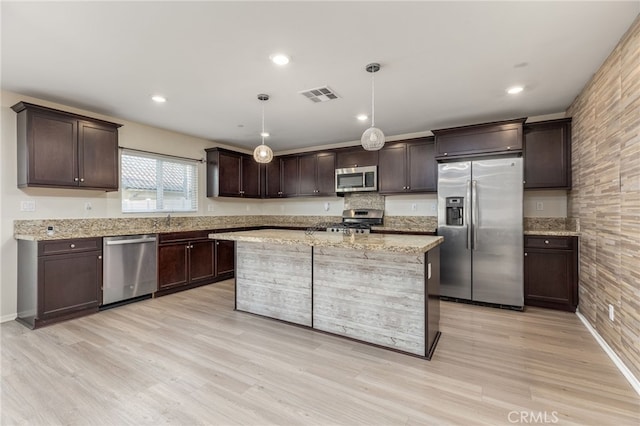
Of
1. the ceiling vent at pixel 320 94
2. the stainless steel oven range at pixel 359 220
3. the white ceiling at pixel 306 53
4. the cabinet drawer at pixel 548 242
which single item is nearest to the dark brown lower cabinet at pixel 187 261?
the white ceiling at pixel 306 53

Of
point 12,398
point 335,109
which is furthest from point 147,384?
point 335,109

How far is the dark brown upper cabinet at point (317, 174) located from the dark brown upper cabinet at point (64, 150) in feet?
9.88

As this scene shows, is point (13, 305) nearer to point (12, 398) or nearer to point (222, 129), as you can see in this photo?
point (12, 398)

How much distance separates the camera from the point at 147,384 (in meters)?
2.07

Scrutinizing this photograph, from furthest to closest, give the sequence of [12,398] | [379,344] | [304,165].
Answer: [304,165] < [379,344] < [12,398]

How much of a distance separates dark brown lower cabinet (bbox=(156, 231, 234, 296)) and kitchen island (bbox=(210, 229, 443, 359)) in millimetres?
1455

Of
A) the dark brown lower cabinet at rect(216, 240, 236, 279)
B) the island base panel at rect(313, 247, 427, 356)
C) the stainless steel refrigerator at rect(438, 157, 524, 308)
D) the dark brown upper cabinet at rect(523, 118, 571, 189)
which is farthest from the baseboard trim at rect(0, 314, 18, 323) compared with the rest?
the dark brown upper cabinet at rect(523, 118, 571, 189)

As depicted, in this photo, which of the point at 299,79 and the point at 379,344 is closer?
the point at 379,344

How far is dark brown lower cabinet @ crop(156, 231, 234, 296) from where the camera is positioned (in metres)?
4.22

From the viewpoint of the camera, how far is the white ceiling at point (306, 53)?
77.0 inches

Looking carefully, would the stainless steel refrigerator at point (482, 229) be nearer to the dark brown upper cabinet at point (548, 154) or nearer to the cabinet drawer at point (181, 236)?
the dark brown upper cabinet at point (548, 154)

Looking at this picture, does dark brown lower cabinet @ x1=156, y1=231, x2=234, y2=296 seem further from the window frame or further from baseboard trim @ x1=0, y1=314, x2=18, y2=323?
baseboard trim @ x1=0, y1=314, x2=18, y2=323

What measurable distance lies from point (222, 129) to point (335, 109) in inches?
77.7

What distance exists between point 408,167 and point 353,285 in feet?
8.82
